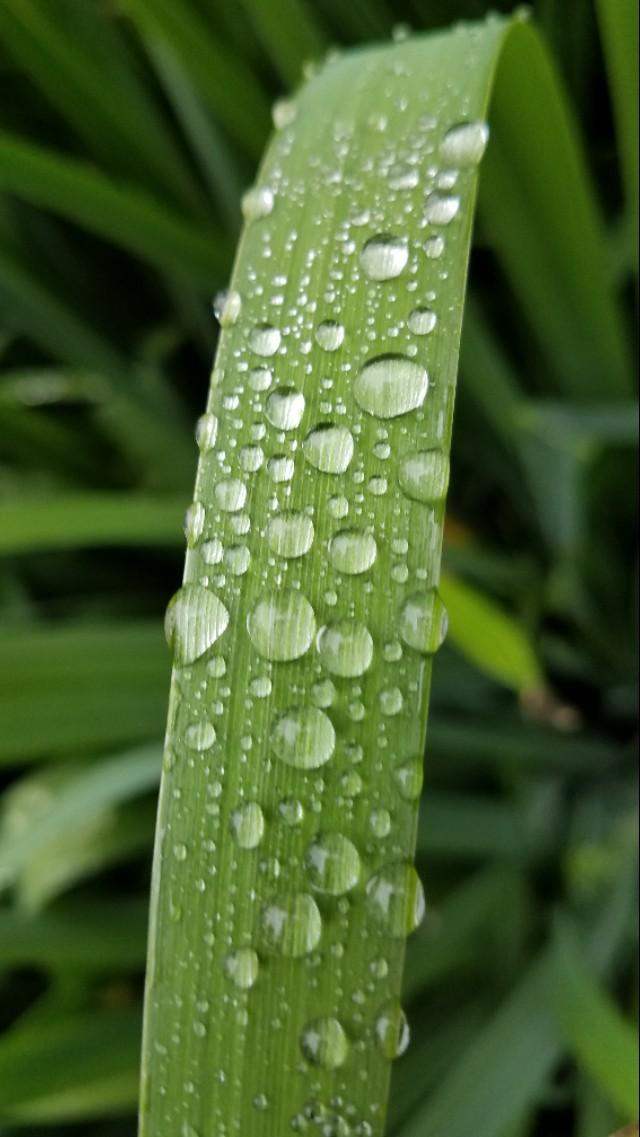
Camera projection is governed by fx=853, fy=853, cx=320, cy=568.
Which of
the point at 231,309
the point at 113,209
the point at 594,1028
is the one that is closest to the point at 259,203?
the point at 231,309

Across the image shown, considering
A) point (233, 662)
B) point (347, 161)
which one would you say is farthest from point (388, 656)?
point (347, 161)

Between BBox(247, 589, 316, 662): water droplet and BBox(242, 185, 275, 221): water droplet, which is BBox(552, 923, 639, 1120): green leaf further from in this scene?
BBox(242, 185, 275, 221): water droplet

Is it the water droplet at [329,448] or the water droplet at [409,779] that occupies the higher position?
the water droplet at [329,448]

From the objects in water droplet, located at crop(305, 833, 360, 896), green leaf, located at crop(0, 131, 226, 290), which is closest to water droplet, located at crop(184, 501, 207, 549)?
water droplet, located at crop(305, 833, 360, 896)

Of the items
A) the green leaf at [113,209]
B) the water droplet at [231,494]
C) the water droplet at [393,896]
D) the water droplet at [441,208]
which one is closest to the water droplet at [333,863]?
the water droplet at [393,896]

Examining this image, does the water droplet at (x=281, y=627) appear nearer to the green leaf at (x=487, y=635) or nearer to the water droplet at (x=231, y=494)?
the water droplet at (x=231, y=494)

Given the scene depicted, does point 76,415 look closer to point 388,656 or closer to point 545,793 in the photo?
point 545,793
